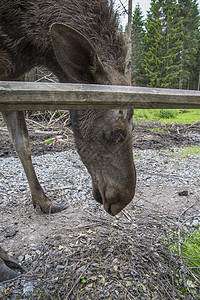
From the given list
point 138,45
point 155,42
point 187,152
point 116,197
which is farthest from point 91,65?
point 138,45

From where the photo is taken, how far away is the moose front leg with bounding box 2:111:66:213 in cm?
319

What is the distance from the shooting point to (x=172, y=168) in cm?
526

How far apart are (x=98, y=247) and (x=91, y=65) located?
193cm

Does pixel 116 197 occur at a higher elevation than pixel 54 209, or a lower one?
higher

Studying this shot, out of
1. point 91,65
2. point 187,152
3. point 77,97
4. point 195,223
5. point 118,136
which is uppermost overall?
point 91,65

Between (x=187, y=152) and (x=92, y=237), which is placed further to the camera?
(x=187, y=152)

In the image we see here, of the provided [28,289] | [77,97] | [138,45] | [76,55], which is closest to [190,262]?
[28,289]

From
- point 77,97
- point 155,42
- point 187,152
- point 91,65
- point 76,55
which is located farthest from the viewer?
point 155,42

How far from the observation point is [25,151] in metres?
3.28

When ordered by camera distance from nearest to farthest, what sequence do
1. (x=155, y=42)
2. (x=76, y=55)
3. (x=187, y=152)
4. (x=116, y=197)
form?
(x=76, y=55)
(x=116, y=197)
(x=187, y=152)
(x=155, y=42)

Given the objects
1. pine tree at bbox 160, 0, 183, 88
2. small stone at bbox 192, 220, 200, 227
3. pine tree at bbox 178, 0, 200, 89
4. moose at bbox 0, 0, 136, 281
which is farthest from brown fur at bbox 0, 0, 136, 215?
pine tree at bbox 178, 0, 200, 89

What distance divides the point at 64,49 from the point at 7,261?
211cm

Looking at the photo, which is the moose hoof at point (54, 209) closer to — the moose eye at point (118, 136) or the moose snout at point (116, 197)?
the moose snout at point (116, 197)

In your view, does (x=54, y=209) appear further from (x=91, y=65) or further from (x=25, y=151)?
(x=91, y=65)
